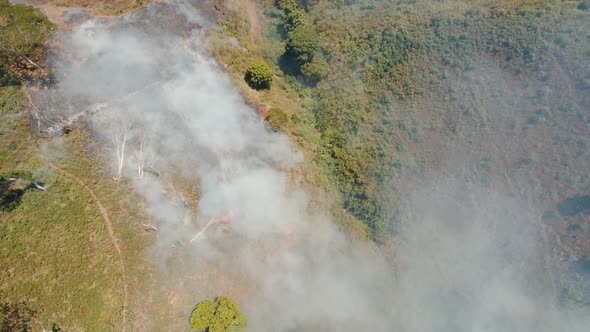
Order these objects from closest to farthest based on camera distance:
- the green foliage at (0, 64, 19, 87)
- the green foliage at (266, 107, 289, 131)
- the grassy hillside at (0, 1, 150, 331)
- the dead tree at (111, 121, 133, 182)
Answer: the grassy hillside at (0, 1, 150, 331) < the dead tree at (111, 121, 133, 182) < the green foliage at (0, 64, 19, 87) < the green foliage at (266, 107, 289, 131)

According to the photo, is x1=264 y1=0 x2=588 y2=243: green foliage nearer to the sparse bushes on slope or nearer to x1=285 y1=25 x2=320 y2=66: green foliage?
x1=285 y1=25 x2=320 y2=66: green foliage

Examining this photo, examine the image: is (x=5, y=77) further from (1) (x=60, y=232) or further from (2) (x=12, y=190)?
(1) (x=60, y=232)

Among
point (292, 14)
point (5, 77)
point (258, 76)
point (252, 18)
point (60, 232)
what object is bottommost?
point (60, 232)

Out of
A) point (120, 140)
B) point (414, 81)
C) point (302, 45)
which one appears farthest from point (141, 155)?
point (414, 81)

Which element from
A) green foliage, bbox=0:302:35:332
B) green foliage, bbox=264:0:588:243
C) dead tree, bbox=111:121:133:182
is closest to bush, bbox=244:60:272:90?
green foliage, bbox=264:0:588:243

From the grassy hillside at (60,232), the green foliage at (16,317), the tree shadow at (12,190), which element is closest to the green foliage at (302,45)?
the grassy hillside at (60,232)

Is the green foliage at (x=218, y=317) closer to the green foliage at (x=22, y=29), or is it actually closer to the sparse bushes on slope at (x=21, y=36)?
the sparse bushes on slope at (x=21, y=36)
